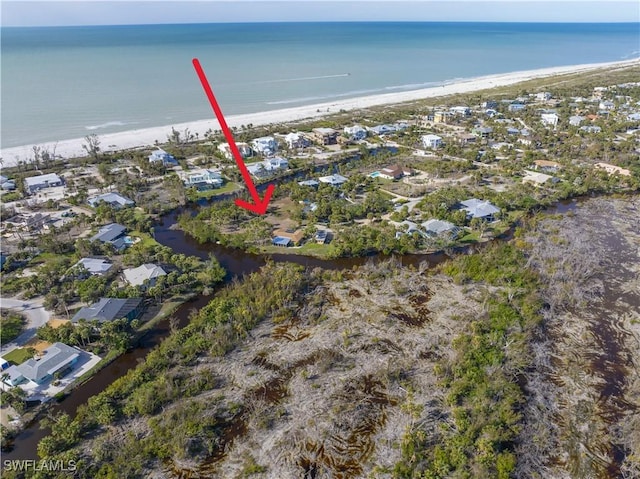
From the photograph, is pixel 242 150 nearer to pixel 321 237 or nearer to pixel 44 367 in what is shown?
pixel 321 237

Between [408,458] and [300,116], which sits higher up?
[300,116]

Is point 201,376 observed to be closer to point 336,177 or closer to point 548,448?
point 548,448

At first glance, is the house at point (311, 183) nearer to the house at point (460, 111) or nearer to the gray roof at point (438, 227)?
the gray roof at point (438, 227)

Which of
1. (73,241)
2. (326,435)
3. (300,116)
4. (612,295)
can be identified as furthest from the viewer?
(300,116)

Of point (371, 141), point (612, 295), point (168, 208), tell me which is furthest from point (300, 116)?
point (612, 295)

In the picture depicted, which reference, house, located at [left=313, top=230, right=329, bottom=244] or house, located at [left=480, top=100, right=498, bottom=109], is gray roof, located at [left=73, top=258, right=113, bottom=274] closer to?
house, located at [left=313, top=230, right=329, bottom=244]
